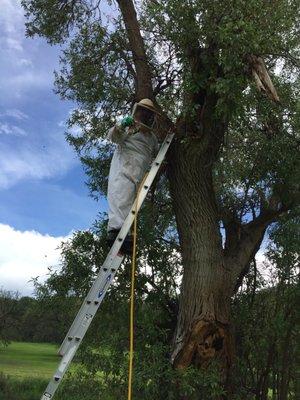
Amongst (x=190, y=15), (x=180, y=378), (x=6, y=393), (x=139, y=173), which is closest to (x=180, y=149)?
(x=139, y=173)

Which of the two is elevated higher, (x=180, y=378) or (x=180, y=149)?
(x=180, y=149)

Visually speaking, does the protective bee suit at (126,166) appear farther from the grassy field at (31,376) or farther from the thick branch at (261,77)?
the grassy field at (31,376)

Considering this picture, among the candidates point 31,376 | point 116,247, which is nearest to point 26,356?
point 31,376

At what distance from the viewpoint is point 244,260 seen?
749 cm

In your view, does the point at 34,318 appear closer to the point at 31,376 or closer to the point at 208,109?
the point at 208,109

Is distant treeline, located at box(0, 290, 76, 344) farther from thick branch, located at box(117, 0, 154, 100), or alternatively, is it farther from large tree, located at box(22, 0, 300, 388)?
thick branch, located at box(117, 0, 154, 100)

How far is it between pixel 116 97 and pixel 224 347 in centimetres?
456

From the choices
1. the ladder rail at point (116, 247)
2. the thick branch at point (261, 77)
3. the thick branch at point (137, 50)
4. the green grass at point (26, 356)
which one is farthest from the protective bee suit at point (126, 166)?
the green grass at point (26, 356)

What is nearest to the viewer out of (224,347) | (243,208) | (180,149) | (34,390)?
(224,347)

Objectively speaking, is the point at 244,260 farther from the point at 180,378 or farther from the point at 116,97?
the point at 116,97

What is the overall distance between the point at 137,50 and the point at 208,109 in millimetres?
1691

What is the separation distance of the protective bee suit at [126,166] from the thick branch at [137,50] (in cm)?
98

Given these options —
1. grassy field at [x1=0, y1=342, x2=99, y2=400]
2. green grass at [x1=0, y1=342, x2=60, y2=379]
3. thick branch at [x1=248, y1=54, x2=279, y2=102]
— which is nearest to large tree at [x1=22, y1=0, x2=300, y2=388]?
thick branch at [x1=248, y1=54, x2=279, y2=102]

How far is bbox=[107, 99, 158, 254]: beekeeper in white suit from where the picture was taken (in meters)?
6.31
